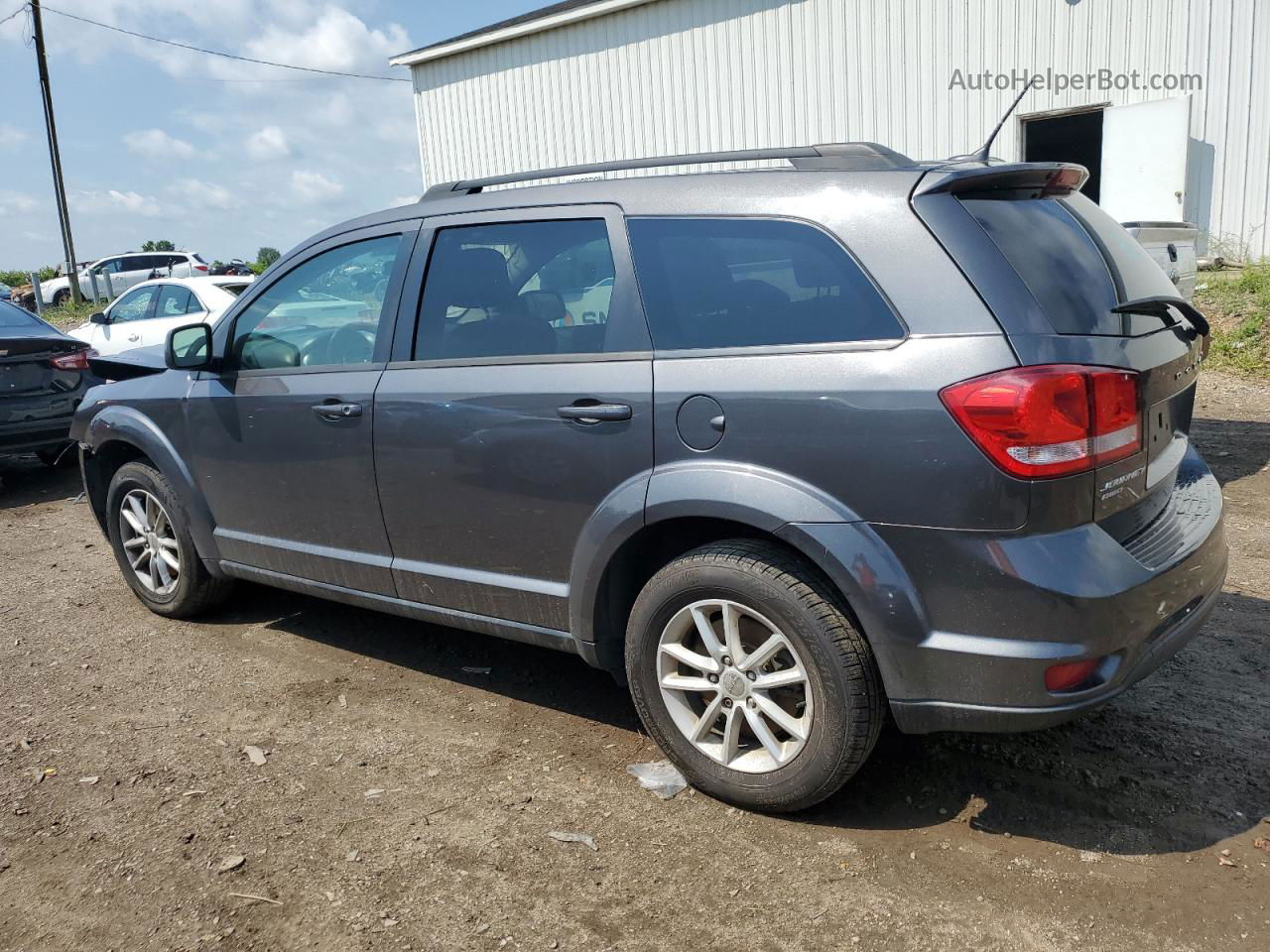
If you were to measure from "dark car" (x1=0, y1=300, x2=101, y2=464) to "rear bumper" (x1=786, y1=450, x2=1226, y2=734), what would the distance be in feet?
24.2

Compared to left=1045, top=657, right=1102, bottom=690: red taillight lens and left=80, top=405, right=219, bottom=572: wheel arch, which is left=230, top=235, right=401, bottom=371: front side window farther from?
left=1045, top=657, right=1102, bottom=690: red taillight lens

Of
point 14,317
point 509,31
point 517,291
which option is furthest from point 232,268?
point 517,291

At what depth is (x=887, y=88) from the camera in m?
14.1

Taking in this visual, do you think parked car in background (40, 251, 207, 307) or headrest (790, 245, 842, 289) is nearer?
headrest (790, 245, 842, 289)

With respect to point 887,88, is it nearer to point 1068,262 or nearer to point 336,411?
point 336,411

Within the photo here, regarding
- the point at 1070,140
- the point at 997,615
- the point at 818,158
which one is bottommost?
the point at 997,615

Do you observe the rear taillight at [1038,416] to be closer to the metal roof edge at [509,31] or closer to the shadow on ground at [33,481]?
the shadow on ground at [33,481]

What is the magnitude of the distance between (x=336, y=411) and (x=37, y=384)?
5626mm

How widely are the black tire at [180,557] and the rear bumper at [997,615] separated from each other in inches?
125

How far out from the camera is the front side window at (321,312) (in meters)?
3.85

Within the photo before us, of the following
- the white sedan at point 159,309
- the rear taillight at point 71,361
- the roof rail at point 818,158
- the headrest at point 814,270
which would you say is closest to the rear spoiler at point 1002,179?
the roof rail at point 818,158

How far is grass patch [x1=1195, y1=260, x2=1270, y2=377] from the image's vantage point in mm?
9500

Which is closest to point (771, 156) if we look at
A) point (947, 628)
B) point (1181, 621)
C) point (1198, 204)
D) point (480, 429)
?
point (480, 429)

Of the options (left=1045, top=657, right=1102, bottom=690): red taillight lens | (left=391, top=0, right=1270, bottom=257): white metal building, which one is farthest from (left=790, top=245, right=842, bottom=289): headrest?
(left=391, top=0, right=1270, bottom=257): white metal building
